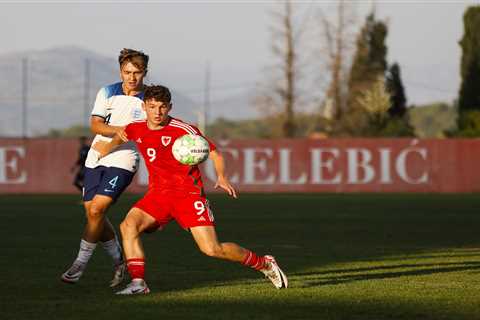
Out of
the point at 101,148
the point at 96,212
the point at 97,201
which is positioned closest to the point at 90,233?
the point at 96,212

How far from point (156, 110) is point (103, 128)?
1.00 meters

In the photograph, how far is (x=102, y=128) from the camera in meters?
11.9

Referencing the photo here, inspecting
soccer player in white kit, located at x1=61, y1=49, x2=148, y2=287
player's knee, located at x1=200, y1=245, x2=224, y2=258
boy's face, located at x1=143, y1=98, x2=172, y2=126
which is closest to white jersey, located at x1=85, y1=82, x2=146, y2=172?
soccer player in white kit, located at x1=61, y1=49, x2=148, y2=287

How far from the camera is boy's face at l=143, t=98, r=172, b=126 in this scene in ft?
36.3

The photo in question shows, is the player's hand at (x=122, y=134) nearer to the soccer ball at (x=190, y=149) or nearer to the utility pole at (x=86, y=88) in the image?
the soccer ball at (x=190, y=149)

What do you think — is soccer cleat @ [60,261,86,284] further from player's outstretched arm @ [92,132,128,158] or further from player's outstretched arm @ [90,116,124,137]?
player's outstretched arm @ [90,116,124,137]

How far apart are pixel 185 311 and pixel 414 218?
1684cm

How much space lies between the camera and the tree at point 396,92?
71188mm

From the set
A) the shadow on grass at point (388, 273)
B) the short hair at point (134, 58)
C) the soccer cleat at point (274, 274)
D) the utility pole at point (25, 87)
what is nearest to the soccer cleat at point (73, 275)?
the soccer cleat at point (274, 274)

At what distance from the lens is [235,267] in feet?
47.6

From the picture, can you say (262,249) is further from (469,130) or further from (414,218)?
(469,130)

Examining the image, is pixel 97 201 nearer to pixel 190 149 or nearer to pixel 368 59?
pixel 190 149

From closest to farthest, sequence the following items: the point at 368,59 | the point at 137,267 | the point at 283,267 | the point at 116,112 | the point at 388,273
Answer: the point at 137,267, the point at 116,112, the point at 388,273, the point at 283,267, the point at 368,59

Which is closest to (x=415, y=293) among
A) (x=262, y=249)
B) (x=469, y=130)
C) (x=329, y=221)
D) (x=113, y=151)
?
(x=113, y=151)
